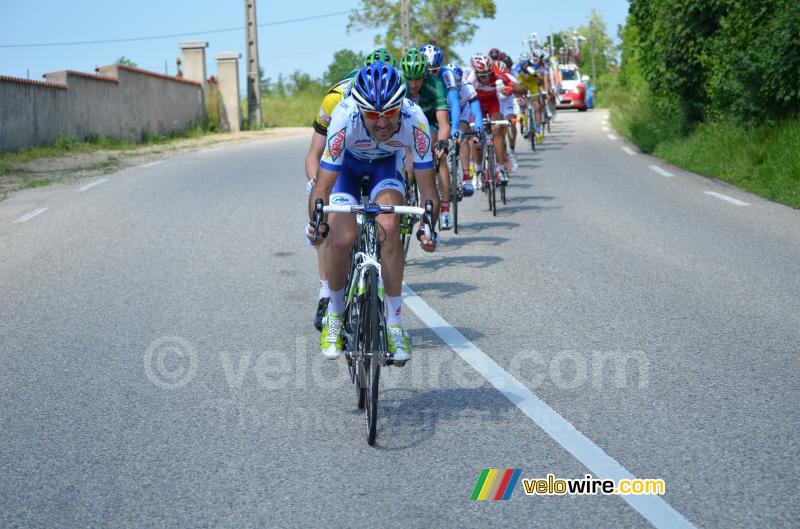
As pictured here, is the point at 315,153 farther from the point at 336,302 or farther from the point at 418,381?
the point at 418,381

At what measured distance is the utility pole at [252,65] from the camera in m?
41.9

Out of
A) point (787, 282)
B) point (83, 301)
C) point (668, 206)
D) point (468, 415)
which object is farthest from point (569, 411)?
point (668, 206)

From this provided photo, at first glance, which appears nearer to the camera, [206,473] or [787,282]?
[206,473]

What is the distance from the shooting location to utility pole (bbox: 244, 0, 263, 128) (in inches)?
1650

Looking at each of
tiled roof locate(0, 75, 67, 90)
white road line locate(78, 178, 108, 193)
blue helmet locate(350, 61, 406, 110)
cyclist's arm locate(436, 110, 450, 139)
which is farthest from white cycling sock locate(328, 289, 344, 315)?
tiled roof locate(0, 75, 67, 90)

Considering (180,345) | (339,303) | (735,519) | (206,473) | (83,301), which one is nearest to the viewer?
(735,519)

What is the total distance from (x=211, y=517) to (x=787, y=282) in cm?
617

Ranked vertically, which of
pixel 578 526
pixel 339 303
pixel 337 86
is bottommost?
pixel 578 526

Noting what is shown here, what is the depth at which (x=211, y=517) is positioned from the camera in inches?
167

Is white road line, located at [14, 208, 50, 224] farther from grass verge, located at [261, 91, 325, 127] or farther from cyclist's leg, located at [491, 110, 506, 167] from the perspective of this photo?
grass verge, located at [261, 91, 325, 127]

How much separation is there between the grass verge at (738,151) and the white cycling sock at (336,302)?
951cm

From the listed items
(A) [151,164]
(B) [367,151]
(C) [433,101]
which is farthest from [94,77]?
(B) [367,151]

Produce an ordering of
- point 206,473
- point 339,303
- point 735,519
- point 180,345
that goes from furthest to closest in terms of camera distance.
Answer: point 180,345 → point 339,303 → point 206,473 → point 735,519

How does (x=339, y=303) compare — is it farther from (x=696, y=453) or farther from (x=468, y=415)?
(x=696, y=453)
